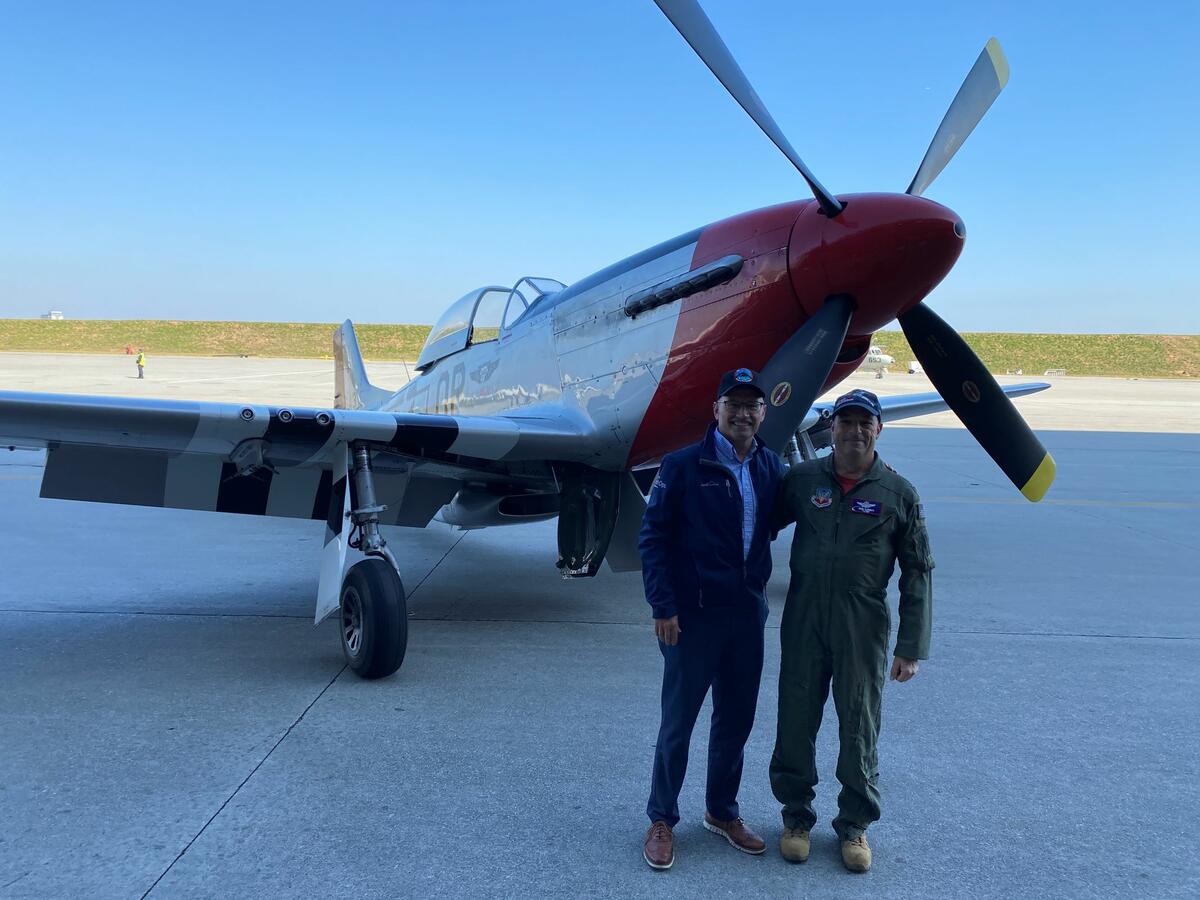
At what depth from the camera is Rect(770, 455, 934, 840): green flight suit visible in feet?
8.49

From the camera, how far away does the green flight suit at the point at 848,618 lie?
8.49ft

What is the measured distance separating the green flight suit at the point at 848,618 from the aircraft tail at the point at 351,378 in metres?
6.86

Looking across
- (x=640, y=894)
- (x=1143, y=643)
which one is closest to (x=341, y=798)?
(x=640, y=894)

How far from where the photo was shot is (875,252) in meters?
3.62

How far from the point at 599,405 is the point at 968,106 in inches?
104

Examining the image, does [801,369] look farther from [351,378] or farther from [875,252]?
[351,378]

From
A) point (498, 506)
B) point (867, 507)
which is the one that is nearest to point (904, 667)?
point (867, 507)

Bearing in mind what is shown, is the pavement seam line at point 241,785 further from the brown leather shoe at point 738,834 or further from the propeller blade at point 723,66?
the propeller blade at point 723,66

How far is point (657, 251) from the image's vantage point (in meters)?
4.62

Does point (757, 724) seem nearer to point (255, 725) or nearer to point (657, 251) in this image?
point (255, 725)

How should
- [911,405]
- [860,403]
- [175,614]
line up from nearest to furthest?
[860,403]
[175,614]
[911,405]

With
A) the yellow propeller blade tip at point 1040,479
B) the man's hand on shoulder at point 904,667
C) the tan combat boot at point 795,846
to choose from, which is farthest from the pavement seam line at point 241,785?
the yellow propeller blade tip at point 1040,479

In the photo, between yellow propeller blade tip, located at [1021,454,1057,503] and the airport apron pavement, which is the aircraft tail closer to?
the airport apron pavement

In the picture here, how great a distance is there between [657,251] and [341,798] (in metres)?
3.10
